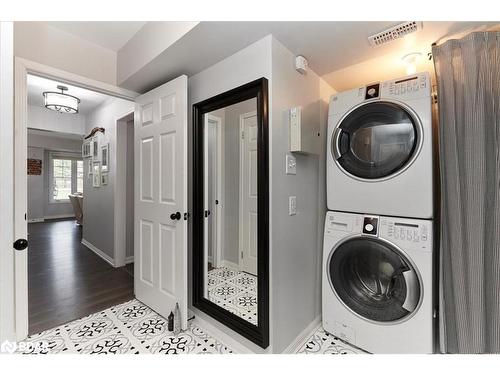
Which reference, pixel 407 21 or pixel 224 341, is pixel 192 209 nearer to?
pixel 224 341

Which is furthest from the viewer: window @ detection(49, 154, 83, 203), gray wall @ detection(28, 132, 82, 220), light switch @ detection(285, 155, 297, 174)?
window @ detection(49, 154, 83, 203)

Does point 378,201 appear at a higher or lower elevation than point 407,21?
lower

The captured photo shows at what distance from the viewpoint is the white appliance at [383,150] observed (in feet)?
4.42

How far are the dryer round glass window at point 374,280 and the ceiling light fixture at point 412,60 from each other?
129 centimetres

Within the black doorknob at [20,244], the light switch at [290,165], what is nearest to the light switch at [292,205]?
the light switch at [290,165]

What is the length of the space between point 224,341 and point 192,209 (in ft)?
3.26

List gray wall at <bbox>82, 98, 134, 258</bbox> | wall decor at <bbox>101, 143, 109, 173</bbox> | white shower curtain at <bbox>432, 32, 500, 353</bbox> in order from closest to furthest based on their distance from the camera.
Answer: white shower curtain at <bbox>432, 32, 500, 353</bbox> < gray wall at <bbox>82, 98, 134, 258</bbox> < wall decor at <bbox>101, 143, 109, 173</bbox>

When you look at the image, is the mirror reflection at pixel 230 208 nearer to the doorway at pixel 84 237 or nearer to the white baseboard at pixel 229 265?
the white baseboard at pixel 229 265

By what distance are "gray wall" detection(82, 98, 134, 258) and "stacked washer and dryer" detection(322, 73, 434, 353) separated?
2660 millimetres

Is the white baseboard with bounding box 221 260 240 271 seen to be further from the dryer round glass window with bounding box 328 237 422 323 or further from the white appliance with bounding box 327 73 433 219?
the white appliance with bounding box 327 73 433 219

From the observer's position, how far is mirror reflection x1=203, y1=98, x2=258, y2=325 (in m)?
1.66

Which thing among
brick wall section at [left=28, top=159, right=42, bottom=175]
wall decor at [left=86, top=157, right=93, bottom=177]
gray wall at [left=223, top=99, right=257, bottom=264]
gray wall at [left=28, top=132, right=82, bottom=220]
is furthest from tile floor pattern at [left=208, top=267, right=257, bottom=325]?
brick wall section at [left=28, top=159, right=42, bottom=175]
